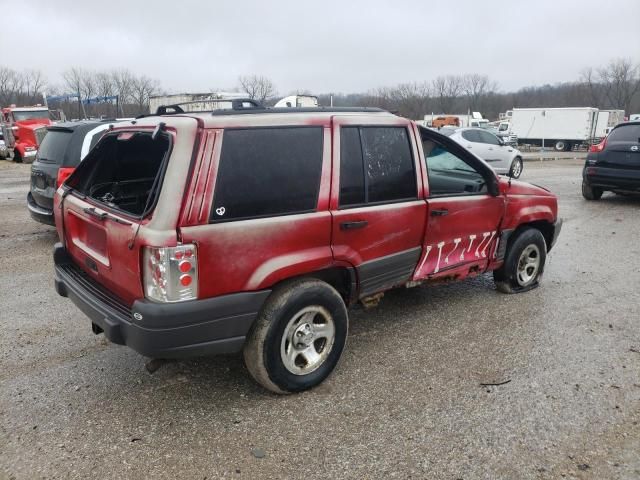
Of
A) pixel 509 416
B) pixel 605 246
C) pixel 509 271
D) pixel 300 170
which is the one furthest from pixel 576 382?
pixel 605 246

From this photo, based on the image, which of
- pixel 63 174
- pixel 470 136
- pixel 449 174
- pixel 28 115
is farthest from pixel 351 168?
pixel 28 115

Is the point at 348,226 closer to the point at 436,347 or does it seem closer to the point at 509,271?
the point at 436,347

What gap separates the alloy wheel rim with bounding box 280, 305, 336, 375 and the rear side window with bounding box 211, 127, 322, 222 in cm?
69

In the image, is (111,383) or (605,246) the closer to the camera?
(111,383)

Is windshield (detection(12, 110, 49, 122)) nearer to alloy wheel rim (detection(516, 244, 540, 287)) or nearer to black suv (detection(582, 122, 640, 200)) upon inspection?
black suv (detection(582, 122, 640, 200))

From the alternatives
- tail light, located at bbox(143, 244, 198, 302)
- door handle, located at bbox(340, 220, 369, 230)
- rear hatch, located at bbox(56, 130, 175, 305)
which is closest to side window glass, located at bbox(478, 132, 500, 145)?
door handle, located at bbox(340, 220, 369, 230)

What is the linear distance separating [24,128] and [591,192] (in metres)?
21.8

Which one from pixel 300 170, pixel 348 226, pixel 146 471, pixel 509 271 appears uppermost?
pixel 300 170

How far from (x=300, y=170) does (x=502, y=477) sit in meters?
2.04

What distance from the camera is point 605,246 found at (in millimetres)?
7125

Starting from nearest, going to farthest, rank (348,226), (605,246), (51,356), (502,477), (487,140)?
(502,477)
(348,226)
(51,356)
(605,246)
(487,140)

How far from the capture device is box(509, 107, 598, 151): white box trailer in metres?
34.9

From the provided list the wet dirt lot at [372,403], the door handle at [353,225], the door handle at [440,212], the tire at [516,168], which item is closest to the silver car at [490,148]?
the tire at [516,168]

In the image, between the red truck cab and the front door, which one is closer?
the front door
